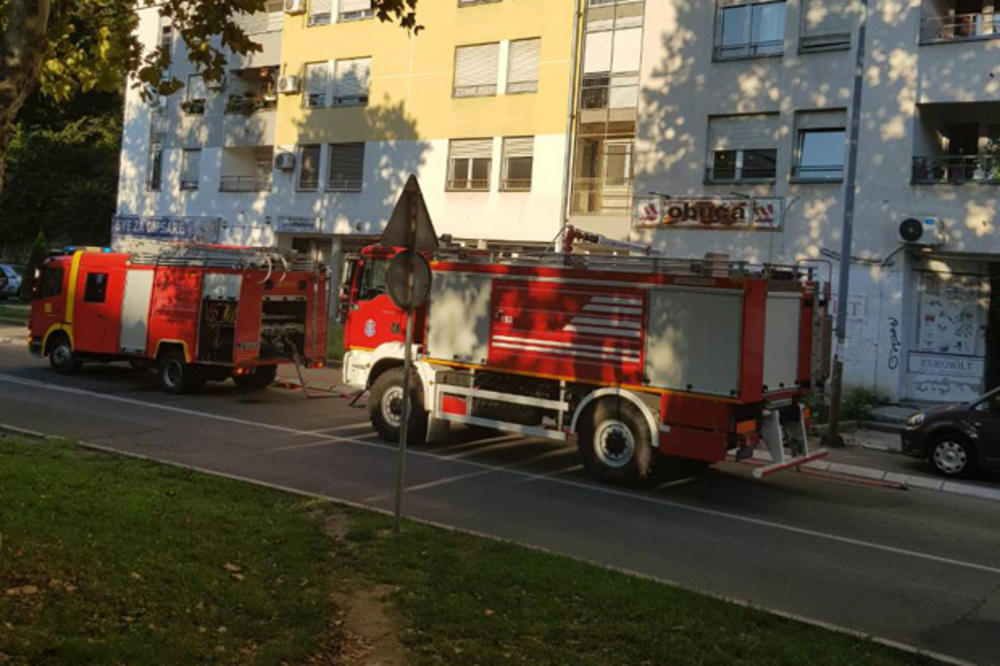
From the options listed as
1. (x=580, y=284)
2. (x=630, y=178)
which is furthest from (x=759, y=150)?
(x=580, y=284)

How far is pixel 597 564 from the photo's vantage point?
7285 mm

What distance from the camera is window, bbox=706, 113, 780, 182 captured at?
22.1 meters

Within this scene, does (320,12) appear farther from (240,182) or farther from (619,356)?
(619,356)

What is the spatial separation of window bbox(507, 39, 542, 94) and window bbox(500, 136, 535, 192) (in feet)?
4.86

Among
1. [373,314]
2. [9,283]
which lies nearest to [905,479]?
[373,314]

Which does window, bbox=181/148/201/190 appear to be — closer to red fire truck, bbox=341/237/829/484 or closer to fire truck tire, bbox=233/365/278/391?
fire truck tire, bbox=233/365/278/391

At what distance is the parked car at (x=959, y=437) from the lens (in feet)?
41.5

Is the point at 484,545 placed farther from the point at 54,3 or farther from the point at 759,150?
the point at 759,150

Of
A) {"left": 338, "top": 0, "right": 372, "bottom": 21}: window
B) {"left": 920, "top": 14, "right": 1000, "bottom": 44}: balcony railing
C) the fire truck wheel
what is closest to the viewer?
the fire truck wheel

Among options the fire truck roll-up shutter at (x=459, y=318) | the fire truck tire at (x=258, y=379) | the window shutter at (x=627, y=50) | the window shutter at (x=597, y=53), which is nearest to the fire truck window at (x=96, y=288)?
the fire truck tire at (x=258, y=379)

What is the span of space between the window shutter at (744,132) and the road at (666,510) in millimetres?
11580

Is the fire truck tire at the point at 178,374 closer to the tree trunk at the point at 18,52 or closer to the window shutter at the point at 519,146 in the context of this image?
the tree trunk at the point at 18,52

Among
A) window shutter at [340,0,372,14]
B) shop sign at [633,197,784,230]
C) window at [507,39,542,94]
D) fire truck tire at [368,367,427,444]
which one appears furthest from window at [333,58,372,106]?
fire truck tire at [368,367,427,444]

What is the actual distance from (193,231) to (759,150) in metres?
22.3
